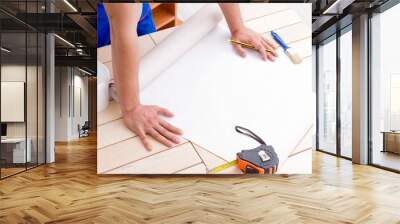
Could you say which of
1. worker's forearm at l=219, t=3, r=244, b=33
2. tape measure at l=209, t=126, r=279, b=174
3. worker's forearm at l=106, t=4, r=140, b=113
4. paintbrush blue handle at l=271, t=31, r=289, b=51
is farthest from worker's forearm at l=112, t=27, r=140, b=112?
paintbrush blue handle at l=271, t=31, r=289, b=51

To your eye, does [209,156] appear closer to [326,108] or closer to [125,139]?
[125,139]

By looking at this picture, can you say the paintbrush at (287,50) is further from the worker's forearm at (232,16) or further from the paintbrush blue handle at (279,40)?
the worker's forearm at (232,16)

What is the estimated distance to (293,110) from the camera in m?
6.25

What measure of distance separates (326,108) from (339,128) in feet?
3.62

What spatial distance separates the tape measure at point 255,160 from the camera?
6184 millimetres

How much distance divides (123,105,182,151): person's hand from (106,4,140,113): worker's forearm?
135 millimetres

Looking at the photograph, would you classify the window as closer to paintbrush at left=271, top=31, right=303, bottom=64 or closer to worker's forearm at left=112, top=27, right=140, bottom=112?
paintbrush at left=271, top=31, right=303, bottom=64

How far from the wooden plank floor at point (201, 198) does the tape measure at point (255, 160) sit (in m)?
0.15

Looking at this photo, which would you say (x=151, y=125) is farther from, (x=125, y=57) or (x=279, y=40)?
(x=279, y=40)

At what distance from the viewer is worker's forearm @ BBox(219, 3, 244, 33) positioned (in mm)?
6156

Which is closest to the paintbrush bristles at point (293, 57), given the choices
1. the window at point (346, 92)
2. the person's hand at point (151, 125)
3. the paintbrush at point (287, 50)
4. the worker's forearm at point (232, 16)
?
the paintbrush at point (287, 50)

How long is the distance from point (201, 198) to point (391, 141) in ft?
14.1

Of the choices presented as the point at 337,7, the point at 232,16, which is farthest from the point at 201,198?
the point at 337,7

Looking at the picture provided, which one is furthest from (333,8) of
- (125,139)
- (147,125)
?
(125,139)
